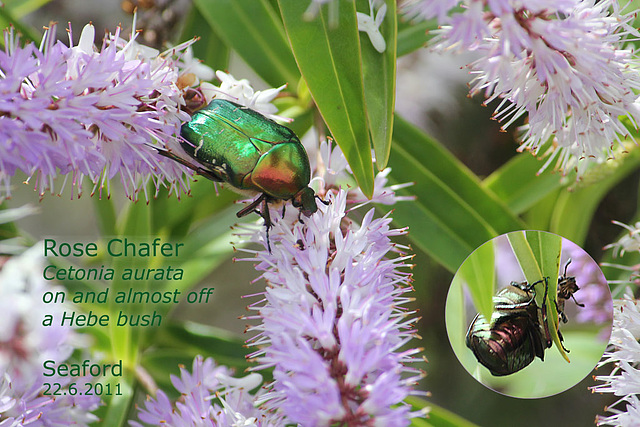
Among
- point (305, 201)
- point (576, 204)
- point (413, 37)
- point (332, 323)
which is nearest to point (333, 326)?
point (332, 323)

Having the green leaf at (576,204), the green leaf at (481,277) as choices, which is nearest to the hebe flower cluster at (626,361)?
the green leaf at (481,277)

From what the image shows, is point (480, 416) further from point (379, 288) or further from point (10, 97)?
point (10, 97)

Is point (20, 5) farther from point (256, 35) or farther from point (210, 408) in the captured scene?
point (210, 408)

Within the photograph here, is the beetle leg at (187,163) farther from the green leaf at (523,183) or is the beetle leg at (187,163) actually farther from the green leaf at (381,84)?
the green leaf at (523,183)

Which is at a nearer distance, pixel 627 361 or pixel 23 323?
pixel 23 323

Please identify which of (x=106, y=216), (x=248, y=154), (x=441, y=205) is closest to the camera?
(x=248, y=154)

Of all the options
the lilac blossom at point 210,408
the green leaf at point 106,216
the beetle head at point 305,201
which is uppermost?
the green leaf at point 106,216

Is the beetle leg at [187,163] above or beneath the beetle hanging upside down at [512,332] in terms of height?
above
